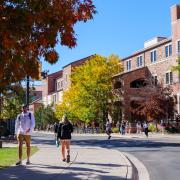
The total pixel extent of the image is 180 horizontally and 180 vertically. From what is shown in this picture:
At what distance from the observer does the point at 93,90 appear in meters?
65.7

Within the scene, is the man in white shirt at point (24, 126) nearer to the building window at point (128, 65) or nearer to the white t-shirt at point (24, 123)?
the white t-shirt at point (24, 123)

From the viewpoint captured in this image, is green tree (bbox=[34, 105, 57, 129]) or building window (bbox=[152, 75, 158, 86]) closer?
building window (bbox=[152, 75, 158, 86])

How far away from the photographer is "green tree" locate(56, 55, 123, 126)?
2591 inches

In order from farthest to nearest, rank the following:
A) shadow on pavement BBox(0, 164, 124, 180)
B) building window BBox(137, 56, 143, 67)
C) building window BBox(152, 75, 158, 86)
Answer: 1. building window BBox(137, 56, 143, 67)
2. building window BBox(152, 75, 158, 86)
3. shadow on pavement BBox(0, 164, 124, 180)

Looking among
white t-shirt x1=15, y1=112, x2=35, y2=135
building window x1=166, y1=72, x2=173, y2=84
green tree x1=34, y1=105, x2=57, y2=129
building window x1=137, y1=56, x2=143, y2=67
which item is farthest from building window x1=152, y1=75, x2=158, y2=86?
white t-shirt x1=15, y1=112, x2=35, y2=135

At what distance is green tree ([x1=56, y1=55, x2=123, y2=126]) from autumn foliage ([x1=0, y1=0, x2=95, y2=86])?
54.7 metres

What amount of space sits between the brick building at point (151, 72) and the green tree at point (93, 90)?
162cm

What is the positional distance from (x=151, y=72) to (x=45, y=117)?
30.6 metres

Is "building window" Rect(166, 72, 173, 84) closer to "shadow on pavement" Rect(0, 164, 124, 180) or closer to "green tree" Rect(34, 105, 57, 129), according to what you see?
"green tree" Rect(34, 105, 57, 129)

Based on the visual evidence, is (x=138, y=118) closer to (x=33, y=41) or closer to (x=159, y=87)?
(x=159, y=87)

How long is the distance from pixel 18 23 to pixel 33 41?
2.51 ft

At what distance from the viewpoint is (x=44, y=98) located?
11794 cm

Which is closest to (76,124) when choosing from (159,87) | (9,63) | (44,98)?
(159,87)

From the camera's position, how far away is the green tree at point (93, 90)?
6581 cm
